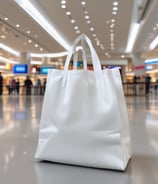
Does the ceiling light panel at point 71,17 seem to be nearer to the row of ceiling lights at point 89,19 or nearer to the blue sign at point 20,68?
the row of ceiling lights at point 89,19

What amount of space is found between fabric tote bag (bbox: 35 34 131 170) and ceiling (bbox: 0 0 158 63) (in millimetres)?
9654

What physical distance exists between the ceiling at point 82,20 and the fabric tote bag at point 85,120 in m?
9.65

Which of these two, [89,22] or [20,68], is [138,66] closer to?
[20,68]

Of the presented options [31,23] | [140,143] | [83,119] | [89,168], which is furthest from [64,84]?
[31,23]

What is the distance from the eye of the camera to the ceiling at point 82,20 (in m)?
11.2

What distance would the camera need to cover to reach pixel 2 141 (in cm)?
271

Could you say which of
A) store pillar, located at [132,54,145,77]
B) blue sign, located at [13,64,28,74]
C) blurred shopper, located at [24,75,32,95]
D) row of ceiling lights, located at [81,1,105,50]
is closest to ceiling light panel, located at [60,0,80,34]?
row of ceiling lights, located at [81,1,105,50]

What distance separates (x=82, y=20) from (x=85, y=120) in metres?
12.8

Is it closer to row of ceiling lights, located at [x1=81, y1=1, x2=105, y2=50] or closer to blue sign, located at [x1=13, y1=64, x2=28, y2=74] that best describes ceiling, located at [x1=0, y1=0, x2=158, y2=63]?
row of ceiling lights, located at [x1=81, y1=1, x2=105, y2=50]

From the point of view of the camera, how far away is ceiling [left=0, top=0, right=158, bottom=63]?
11250mm

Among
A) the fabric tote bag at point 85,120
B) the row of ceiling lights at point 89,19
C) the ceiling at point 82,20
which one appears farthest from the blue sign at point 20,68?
the fabric tote bag at point 85,120

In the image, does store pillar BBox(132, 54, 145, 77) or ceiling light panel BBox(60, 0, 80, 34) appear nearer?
ceiling light panel BBox(60, 0, 80, 34)

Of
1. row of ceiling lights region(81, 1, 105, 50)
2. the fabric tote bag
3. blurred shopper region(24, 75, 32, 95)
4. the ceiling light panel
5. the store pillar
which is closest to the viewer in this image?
the fabric tote bag

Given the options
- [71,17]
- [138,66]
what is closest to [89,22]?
[71,17]
